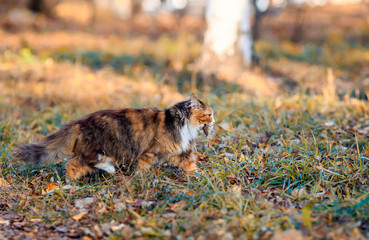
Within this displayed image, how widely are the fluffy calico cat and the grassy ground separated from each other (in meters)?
0.19

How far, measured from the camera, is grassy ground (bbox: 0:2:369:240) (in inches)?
134

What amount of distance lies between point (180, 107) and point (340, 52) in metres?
8.45

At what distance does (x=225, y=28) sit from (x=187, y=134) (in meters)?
4.82

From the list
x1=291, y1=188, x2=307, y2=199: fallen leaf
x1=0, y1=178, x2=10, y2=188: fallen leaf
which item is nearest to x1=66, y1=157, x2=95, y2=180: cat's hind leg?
x1=0, y1=178, x2=10, y2=188: fallen leaf

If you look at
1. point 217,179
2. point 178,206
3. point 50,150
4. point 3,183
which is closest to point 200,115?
point 217,179

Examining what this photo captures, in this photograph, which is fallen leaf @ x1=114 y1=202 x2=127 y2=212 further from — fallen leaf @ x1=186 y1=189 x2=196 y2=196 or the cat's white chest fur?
the cat's white chest fur

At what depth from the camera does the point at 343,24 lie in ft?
54.1

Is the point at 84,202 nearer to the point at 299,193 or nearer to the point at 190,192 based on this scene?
the point at 190,192

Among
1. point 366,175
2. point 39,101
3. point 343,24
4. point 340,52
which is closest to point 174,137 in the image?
point 366,175

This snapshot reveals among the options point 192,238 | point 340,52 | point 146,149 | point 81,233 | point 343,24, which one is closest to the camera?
point 192,238

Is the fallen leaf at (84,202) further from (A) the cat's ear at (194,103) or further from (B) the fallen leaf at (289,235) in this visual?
(B) the fallen leaf at (289,235)

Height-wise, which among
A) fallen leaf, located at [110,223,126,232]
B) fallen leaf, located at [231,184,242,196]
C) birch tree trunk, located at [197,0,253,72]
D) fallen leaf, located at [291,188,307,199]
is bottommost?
fallen leaf, located at [110,223,126,232]

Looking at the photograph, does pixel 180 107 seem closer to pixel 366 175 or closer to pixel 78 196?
pixel 78 196

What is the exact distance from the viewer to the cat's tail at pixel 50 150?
4.36 metres
